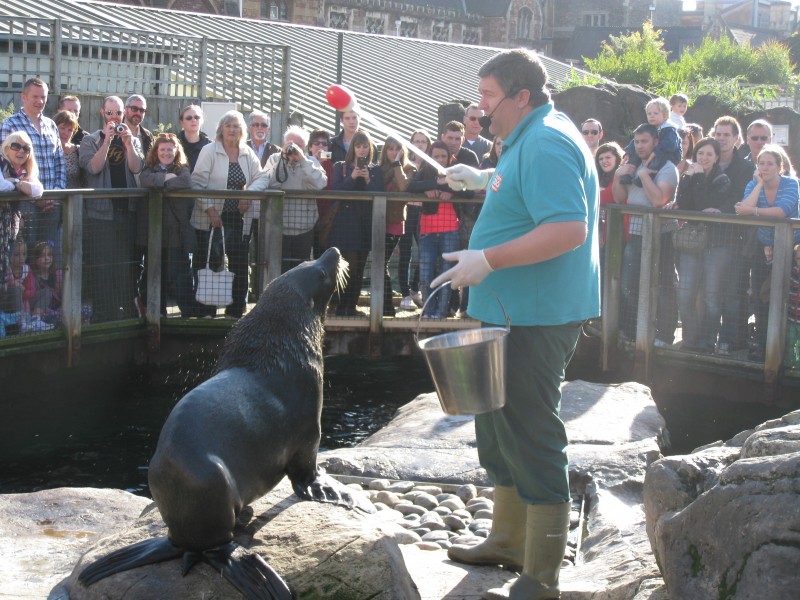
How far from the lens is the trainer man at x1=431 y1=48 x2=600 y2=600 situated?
4.02 m

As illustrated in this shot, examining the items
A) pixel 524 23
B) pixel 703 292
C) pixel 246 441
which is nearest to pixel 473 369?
pixel 246 441

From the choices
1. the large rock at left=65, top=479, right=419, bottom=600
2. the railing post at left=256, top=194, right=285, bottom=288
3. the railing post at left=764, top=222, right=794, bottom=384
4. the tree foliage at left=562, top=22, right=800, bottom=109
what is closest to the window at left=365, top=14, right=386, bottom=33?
the tree foliage at left=562, top=22, right=800, bottom=109

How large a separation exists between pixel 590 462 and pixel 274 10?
146ft

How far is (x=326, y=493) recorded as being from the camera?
15.3ft

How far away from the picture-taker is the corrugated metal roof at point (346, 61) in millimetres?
22859

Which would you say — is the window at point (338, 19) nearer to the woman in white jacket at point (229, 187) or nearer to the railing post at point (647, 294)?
the woman in white jacket at point (229, 187)

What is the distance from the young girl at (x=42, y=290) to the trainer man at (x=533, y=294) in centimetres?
540

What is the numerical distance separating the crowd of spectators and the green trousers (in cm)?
525

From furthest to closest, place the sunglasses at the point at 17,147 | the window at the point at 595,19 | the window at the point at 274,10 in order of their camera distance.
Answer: the window at the point at 595,19 < the window at the point at 274,10 < the sunglasses at the point at 17,147

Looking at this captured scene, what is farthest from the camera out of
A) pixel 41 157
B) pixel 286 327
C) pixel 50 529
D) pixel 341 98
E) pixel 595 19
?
pixel 595 19

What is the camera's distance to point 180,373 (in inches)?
381

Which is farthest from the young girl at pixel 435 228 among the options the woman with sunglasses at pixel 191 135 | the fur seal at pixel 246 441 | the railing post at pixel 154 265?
the fur seal at pixel 246 441

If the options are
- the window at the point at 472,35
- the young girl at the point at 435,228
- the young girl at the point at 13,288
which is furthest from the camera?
the window at the point at 472,35

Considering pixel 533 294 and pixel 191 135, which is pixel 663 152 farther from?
pixel 533 294
